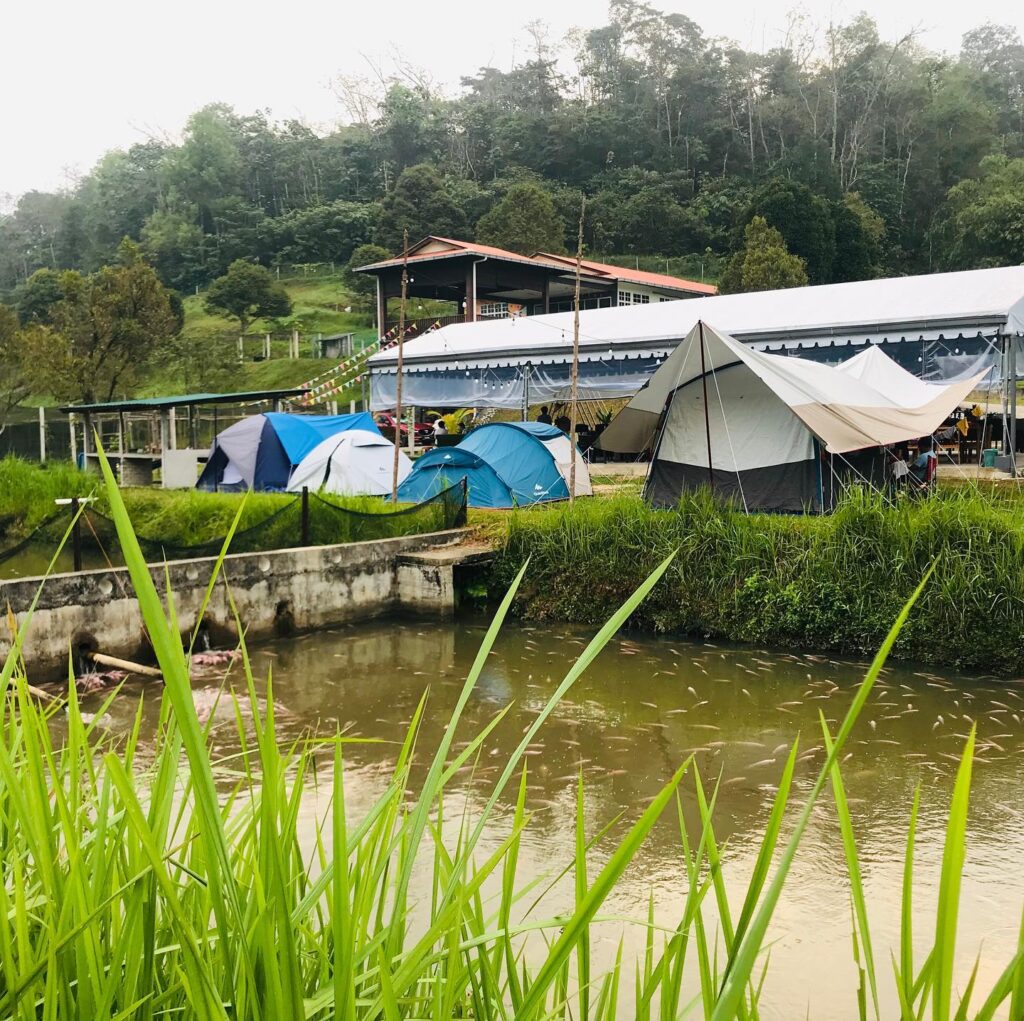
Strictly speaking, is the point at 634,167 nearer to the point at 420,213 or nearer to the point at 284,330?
the point at 420,213

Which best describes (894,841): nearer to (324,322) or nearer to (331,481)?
(331,481)

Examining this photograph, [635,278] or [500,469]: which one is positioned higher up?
[635,278]

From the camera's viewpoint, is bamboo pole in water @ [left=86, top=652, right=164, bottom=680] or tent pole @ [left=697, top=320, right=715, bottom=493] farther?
tent pole @ [left=697, top=320, right=715, bottom=493]

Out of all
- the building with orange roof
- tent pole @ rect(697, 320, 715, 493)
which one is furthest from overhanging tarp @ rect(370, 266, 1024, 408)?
the building with orange roof

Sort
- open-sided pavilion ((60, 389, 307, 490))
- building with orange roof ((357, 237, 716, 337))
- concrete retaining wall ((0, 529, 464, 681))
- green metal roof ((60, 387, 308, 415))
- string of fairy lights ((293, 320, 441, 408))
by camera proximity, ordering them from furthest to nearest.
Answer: building with orange roof ((357, 237, 716, 337)) → string of fairy lights ((293, 320, 441, 408)) → open-sided pavilion ((60, 389, 307, 490)) → green metal roof ((60, 387, 308, 415)) → concrete retaining wall ((0, 529, 464, 681))

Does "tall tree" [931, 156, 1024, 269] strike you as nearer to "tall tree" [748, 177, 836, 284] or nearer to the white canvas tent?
"tall tree" [748, 177, 836, 284]

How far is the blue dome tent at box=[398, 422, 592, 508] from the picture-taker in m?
11.5

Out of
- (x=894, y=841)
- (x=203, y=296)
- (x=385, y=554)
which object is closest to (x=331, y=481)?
(x=385, y=554)

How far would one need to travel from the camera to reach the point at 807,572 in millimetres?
7492

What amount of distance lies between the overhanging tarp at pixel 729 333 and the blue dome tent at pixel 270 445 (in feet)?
9.55

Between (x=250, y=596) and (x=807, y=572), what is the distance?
464 cm

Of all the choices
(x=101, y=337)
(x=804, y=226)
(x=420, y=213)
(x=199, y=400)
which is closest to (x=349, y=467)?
(x=199, y=400)

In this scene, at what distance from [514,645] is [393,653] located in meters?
1.01

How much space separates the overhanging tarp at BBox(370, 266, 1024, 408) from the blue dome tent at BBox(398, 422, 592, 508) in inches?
132
